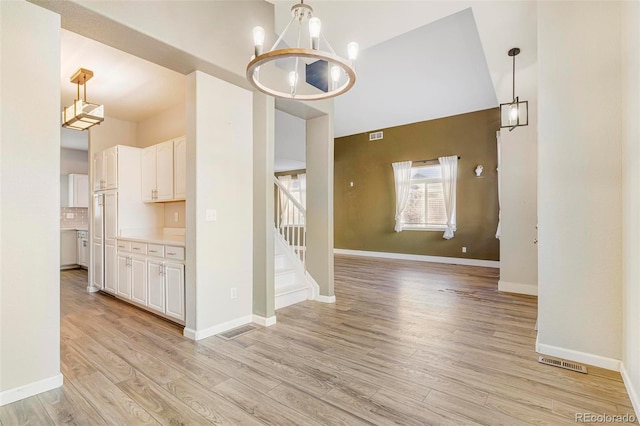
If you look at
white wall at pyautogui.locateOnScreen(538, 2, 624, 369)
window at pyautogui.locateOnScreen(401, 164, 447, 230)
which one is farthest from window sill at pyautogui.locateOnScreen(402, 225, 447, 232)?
white wall at pyautogui.locateOnScreen(538, 2, 624, 369)

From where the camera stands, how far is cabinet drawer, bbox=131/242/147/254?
3.86m

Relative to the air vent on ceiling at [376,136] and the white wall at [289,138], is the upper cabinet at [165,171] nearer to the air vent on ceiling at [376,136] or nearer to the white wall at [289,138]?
the white wall at [289,138]

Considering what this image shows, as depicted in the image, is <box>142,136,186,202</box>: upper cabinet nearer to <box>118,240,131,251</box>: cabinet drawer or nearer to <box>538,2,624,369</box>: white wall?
<box>118,240,131,251</box>: cabinet drawer

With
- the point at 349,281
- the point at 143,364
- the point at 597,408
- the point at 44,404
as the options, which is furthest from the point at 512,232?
the point at 44,404

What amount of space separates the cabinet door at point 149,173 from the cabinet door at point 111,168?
349mm

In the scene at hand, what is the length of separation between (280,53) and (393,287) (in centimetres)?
418

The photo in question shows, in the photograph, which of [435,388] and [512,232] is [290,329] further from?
[512,232]

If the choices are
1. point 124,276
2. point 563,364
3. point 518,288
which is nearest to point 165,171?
point 124,276

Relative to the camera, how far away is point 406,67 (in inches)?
236

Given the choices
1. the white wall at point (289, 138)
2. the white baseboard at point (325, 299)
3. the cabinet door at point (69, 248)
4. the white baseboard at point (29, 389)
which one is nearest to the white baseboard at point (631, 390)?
the white baseboard at point (325, 299)

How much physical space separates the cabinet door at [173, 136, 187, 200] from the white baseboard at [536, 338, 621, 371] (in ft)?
14.0

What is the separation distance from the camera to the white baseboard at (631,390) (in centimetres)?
188

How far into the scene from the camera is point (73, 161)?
313 inches

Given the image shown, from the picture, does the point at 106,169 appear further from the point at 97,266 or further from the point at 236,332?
the point at 236,332
